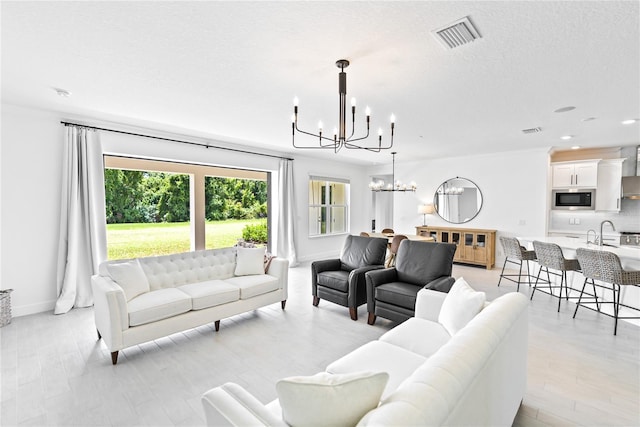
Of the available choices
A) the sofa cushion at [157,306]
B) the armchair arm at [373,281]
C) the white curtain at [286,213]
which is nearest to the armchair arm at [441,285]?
the armchair arm at [373,281]

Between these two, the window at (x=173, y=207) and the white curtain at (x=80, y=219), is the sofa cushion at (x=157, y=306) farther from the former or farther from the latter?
the window at (x=173, y=207)

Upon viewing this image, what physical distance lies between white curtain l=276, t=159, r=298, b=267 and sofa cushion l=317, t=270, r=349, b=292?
273cm

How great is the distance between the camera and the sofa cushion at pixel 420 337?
196 cm

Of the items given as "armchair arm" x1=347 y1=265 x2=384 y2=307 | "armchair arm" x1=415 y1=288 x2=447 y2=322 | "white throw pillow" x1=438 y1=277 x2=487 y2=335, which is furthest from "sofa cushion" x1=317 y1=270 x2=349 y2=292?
"white throw pillow" x1=438 y1=277 x2=487 y2=335

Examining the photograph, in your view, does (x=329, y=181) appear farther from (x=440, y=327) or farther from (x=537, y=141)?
(x=440, y=327)

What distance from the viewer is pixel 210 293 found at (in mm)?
3248

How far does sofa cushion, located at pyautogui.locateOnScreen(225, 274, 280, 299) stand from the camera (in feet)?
11.6

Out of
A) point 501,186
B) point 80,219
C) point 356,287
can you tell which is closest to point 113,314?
point 80,219

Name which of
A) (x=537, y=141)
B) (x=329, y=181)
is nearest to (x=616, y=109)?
(x=537, y=141)

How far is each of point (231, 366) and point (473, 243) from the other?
5.89m

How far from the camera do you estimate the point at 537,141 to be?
549 cm

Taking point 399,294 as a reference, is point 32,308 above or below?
below

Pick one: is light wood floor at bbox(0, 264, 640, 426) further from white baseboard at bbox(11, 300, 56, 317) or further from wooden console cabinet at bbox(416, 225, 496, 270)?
wooden console cabinet at bbox(416, 225, 496, 270)

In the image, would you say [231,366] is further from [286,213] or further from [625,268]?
[625,268]
